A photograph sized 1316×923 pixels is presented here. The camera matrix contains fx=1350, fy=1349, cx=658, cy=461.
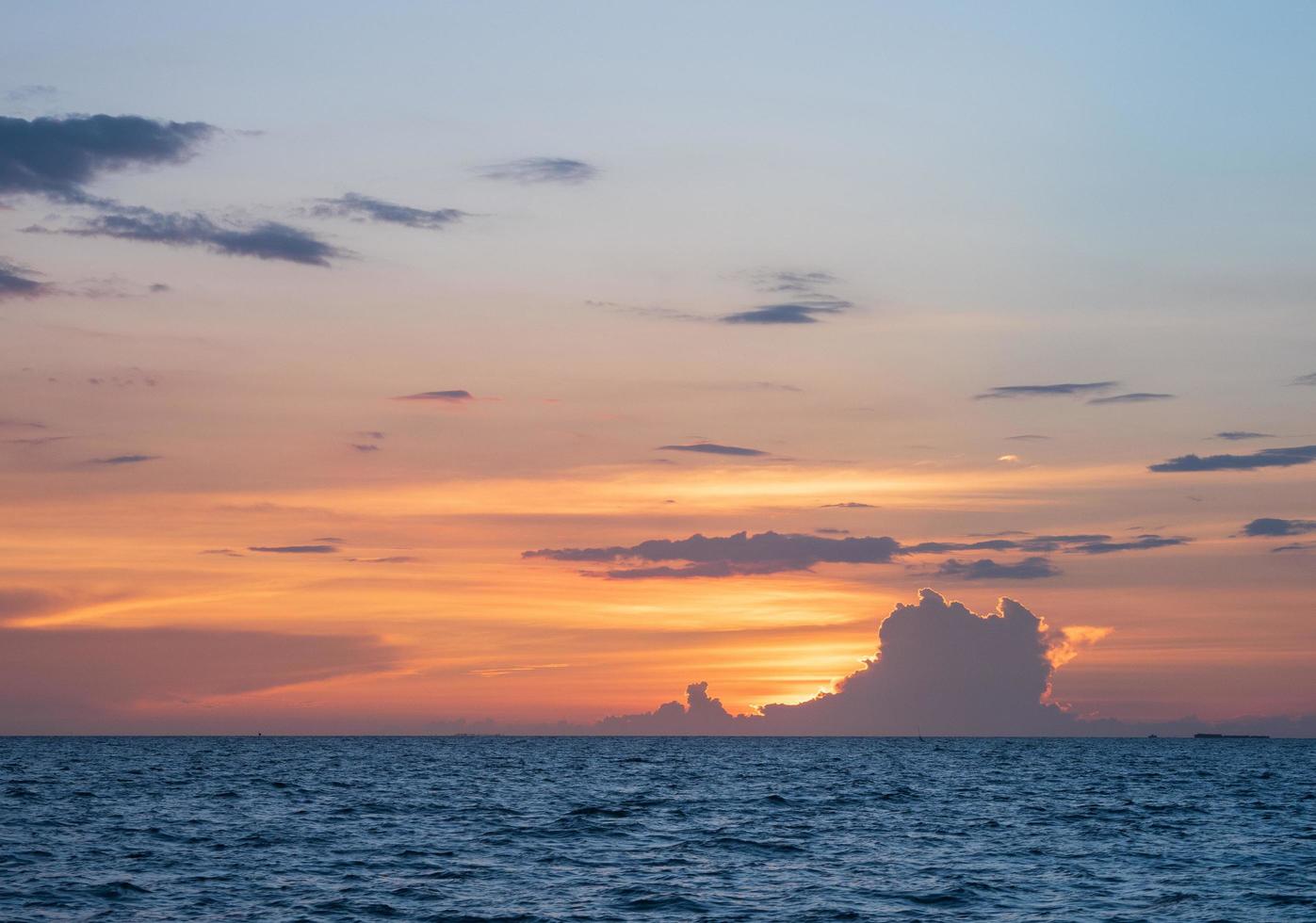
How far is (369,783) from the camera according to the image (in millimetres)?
131625

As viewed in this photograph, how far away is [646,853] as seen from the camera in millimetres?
66375

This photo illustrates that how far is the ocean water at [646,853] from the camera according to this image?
5003 cm

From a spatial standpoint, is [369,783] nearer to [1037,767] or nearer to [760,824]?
[760,824]

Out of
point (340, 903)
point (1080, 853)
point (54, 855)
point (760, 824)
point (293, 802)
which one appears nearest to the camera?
point (340, 903)

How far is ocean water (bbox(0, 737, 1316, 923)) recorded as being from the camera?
50.0 m

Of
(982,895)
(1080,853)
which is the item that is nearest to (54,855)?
(982,895)

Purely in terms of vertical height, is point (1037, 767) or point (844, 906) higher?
point (844, 906)

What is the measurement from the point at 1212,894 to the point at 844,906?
51.5ft

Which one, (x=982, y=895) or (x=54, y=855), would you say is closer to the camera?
(x=982, y=895)

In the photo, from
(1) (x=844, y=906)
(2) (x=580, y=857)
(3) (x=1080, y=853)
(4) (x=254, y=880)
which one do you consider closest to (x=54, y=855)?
(4) (x=254, y=880)

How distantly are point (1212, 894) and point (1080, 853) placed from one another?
1386 centimetres

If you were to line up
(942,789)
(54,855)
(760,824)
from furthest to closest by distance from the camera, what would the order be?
(942,789)
(760,824)
(54,855)

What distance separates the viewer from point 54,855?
61906 mm

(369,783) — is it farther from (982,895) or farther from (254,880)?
(982,895)
